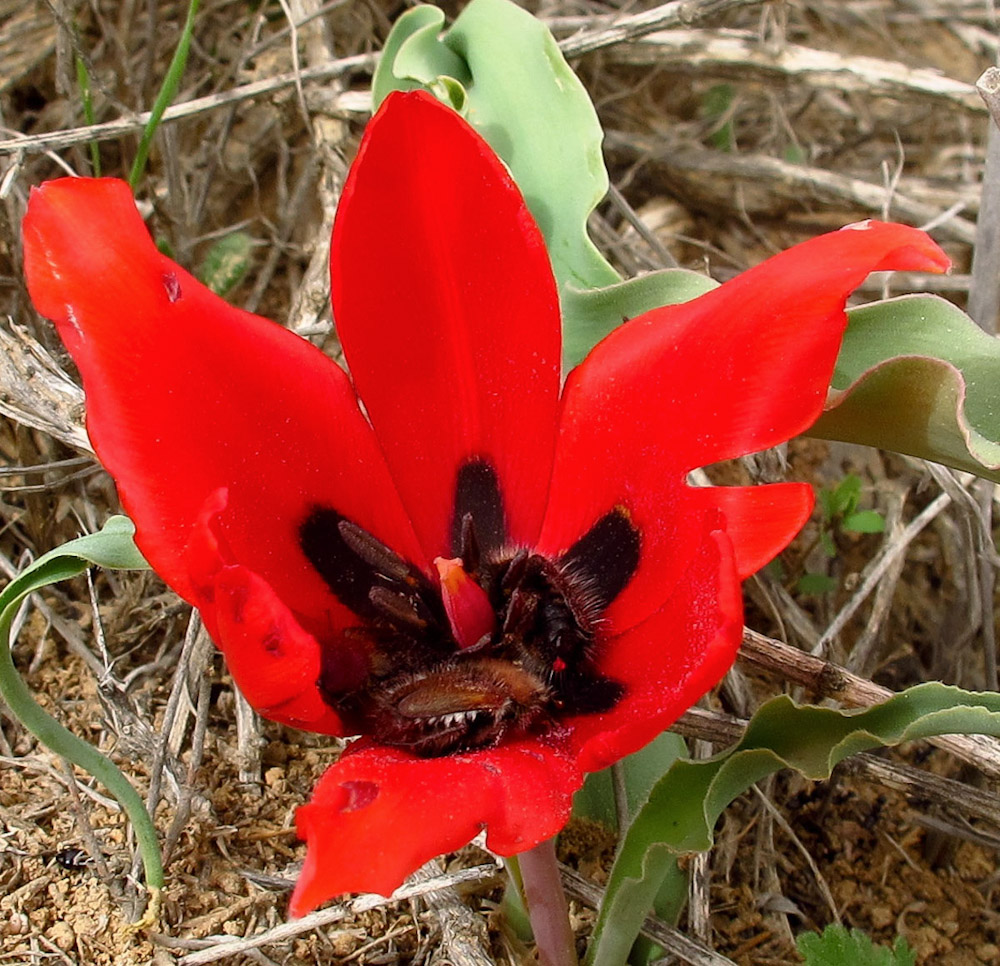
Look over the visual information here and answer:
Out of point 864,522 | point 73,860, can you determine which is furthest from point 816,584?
point 73,860

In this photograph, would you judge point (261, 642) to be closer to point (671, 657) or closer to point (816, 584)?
point (671, 657)

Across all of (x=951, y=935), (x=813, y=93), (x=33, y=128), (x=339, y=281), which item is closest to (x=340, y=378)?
(x=339, y=281)

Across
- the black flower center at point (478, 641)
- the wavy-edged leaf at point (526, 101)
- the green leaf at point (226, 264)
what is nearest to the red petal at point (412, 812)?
the black flower center at point (478, 641)

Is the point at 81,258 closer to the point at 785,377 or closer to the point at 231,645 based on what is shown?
the point at 231,645

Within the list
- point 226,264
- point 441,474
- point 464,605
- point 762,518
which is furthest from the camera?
point 226,264

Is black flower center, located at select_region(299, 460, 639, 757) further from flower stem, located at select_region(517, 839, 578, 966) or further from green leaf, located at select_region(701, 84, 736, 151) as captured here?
green leaf, located at select_region(701, 84, 736, 151)

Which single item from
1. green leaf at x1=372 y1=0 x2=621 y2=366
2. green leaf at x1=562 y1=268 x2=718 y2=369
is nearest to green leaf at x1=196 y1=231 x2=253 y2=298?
green leaf at x1=372 y1=0 x2=621 y2=366
